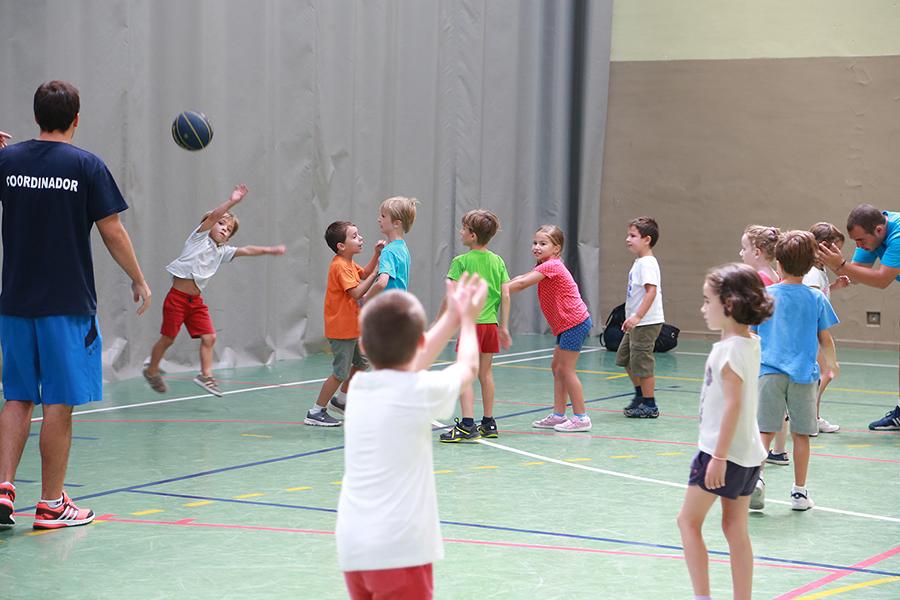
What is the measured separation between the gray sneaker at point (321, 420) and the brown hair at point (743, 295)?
4396 millimetres

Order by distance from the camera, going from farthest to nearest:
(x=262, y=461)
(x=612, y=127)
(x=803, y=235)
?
1. (x=612, y=127)
2. (x=262, y=461)
3. (x=803, y=235)

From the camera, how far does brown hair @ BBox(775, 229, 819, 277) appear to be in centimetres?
534

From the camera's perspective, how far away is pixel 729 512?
383cm

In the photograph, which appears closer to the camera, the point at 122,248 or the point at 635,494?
the point at 122,248

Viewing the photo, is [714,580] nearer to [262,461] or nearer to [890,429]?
[262,461]

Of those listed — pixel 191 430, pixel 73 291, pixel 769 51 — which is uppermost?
pixel 769 51

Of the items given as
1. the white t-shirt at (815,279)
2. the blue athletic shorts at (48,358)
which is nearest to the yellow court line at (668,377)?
the white t-shirt at (815,279)

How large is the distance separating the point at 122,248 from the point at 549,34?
10.5m

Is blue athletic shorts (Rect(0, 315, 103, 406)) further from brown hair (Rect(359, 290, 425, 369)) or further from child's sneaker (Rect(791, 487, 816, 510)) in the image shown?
child's sneaker (Rect(791, 487, 816, 510))

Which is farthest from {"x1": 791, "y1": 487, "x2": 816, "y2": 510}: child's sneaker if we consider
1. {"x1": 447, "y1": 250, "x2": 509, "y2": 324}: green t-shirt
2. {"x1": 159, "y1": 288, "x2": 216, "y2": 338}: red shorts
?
{"x1": 159, "y1": 288, "x2": 216, "y2": 338}: red shorts

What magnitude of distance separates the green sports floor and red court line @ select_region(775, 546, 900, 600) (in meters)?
0.01

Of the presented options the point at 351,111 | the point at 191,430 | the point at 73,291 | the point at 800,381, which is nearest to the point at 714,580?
the point at 800,381

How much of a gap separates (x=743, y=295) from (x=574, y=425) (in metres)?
4.04

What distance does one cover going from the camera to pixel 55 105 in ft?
16.3
